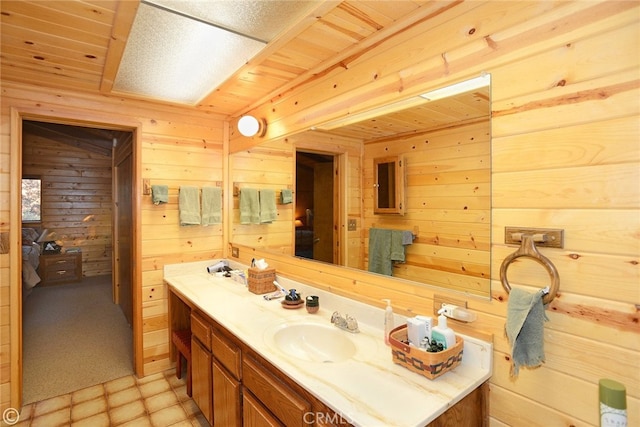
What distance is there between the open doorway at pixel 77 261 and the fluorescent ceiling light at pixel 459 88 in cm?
262

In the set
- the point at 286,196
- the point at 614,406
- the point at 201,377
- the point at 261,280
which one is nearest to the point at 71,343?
the point at 201,377

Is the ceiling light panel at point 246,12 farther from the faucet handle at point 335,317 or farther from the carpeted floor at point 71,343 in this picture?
the carpeted floor at point 71,343

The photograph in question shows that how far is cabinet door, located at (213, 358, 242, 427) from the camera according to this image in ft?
5.06

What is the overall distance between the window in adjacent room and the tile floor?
470 cm

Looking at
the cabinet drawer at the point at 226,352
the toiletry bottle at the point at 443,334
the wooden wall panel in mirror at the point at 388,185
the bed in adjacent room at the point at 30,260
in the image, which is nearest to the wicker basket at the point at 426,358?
the toiletry bottle at the point at 443,334

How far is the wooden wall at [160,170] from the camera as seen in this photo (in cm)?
239

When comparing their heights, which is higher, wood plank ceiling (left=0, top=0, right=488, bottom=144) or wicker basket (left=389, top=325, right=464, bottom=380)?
wood plank ceiling (left=0, top=0, right=488, bottom=144)

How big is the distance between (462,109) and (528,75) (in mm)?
275

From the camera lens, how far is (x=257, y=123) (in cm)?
242

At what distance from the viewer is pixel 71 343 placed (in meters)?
3.23

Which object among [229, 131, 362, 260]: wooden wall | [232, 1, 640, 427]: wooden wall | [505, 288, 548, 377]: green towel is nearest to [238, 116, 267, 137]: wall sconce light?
[229, 131, 362, 260]: wooden wall

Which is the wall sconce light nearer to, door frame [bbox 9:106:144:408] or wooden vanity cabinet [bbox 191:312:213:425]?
door frame [bbox 9:106:144:408]

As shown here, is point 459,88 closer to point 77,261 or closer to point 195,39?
point 195,39

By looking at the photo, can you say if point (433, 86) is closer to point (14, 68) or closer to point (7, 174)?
point (14, 68)
